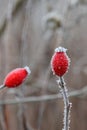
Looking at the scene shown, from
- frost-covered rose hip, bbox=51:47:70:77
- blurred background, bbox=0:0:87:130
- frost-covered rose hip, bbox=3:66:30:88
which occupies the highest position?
blurred background, bbox=0:0:87:130

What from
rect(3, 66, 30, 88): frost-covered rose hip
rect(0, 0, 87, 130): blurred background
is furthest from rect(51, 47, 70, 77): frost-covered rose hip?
rect(0, 0, 87, 130): blurred background

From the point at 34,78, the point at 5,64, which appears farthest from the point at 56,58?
the point at 34,78

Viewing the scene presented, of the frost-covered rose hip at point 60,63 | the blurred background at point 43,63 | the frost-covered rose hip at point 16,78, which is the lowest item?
the frost-covered rose hip at point 60,63

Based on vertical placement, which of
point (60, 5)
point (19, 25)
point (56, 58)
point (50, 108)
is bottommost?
point (56, 58)

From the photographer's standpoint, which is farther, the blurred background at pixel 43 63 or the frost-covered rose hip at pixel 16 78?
the blurred background at pixel 43 63

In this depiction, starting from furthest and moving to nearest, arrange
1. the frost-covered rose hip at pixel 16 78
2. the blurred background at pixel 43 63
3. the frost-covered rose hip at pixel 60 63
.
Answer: the blurred background at pixel 43 63 < the frost-covered rose hip at pixel 16 78 < the frost-covered rose hip at pixel 60 63

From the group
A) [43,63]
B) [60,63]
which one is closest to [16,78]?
[60,63]

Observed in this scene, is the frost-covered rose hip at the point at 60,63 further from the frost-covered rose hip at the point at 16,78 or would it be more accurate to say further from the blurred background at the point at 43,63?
the blurred background at the point at 43,63

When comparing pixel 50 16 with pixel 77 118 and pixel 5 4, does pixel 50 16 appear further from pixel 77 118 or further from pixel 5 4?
pixel 5 4

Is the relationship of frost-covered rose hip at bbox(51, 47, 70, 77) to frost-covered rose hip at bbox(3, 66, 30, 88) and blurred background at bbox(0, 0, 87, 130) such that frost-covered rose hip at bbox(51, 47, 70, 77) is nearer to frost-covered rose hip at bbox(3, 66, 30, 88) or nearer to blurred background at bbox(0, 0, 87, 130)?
frost-covered rose hip at bbox(3, 66, 30, 88)

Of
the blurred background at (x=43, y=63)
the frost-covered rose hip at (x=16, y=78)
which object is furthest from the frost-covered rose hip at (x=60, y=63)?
the blurred background at (x=43, y=63)

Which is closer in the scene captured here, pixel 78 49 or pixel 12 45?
pixel 12 45
